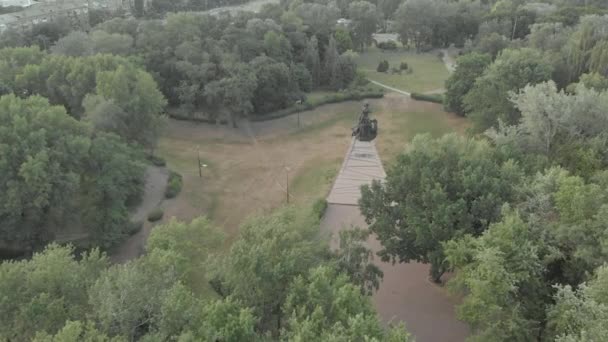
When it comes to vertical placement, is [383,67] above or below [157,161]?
above

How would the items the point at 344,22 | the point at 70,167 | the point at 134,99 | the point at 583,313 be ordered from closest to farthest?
the point at 583,313 < the point at 70,167 < the point at 134,99 < the point at 344,22

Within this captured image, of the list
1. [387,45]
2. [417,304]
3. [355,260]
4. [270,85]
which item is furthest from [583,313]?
[387,45]

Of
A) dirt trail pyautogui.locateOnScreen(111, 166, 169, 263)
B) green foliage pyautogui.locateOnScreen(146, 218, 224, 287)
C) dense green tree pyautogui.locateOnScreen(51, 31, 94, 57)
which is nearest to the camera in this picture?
green foliage pyautogui.locateOnScreen(146, 218, 224, 287)

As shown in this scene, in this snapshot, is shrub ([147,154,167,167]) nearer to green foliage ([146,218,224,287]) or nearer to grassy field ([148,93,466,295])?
grassy field ([148,93,466,295])

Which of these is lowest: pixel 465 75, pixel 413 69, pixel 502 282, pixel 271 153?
pixel 271 153

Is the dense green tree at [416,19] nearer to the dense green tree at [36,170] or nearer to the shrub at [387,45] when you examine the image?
the shrub at [387,45]

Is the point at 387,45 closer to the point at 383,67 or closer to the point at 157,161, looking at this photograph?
the point at 383,67

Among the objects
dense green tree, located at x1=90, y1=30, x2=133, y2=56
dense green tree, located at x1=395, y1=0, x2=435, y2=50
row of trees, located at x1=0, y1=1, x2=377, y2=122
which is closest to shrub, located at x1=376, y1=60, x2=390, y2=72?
row of trees, located at x1=0, y1=1, x2=377, y2=122

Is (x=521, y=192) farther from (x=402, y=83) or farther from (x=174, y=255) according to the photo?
(x=402, y=83)
